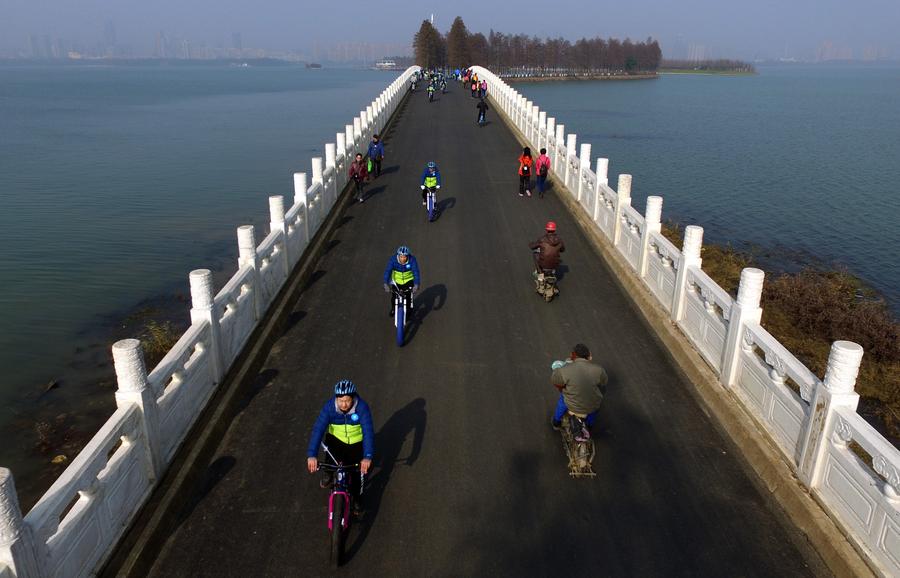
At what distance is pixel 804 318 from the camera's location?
747 inches

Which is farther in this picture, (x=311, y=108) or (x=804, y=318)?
(x=311, y=108)

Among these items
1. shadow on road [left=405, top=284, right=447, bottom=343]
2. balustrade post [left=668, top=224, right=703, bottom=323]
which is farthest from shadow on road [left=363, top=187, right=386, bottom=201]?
balustrade post [left=668, top=224, right=703, bottom=323]

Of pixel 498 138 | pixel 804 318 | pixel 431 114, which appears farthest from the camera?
pixel 431 114

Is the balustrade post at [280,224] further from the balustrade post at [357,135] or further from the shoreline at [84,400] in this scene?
the balustrade post at [357,135]

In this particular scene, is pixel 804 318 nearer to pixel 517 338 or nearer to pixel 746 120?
pixel 517 338

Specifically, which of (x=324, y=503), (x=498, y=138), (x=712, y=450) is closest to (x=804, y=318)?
(x=712, y=450)

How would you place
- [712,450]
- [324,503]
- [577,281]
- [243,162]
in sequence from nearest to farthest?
[324,503] → [712,450] → [577,281] → [243,162]

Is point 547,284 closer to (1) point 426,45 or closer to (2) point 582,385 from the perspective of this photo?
(2) point 582,385

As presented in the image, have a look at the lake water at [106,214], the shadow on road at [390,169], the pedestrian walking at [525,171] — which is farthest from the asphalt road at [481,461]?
the shadow on road at [390,169]

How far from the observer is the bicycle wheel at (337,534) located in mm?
6586

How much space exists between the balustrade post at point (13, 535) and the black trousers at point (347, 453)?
2627mm

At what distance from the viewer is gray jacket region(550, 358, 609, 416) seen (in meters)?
8.02

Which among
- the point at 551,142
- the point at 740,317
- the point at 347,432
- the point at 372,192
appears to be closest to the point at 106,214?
the point at 372,192

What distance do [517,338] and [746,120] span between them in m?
74.4
